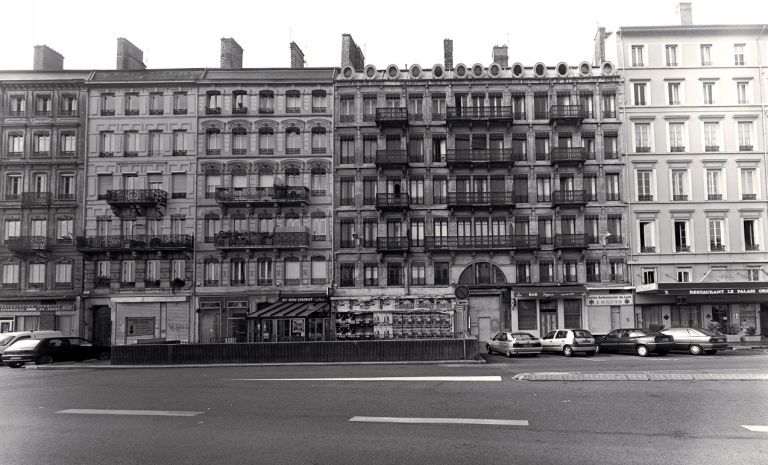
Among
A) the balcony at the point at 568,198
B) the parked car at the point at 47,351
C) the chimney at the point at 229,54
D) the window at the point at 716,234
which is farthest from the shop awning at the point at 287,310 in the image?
the window at the point at 716,234

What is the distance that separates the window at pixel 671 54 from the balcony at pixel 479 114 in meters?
10.8

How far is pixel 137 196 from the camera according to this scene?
134 ft

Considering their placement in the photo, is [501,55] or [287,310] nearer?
[287,310]

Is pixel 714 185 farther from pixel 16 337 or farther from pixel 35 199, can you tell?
pixel 35 199

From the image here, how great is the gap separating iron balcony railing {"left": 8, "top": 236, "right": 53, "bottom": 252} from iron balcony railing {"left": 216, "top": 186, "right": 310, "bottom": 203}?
11167 millimetres

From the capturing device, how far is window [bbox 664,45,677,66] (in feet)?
137

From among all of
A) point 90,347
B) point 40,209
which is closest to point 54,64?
point 40,209

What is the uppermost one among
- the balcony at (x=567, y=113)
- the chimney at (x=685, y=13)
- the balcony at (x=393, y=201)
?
the chimney at (x=685, y=13)

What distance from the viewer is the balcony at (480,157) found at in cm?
4059

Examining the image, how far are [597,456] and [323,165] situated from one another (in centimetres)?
3493

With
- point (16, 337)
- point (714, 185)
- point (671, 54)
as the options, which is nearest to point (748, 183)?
point (714, 185)

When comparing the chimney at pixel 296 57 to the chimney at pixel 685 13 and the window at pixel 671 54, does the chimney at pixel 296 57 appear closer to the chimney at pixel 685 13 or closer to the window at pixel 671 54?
the window at pixel 671 54

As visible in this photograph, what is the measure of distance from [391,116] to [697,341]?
2257 centimetres

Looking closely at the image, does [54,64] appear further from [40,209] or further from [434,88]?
[434,88]
